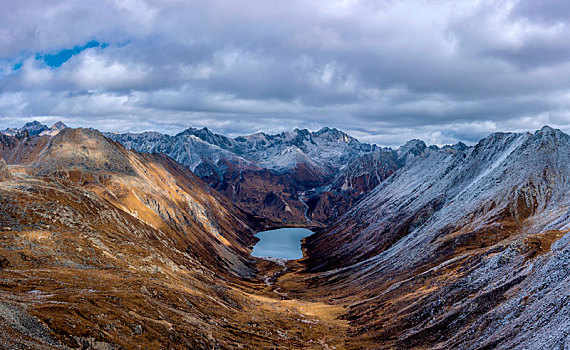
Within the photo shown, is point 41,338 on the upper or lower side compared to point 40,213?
lower

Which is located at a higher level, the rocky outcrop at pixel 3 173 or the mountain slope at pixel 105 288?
the rocky outcrop at pixel 3 173

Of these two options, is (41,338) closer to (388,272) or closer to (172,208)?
(388,272)

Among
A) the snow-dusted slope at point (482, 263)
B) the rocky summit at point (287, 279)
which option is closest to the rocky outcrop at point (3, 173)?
the rocky summit at point (287, 279)

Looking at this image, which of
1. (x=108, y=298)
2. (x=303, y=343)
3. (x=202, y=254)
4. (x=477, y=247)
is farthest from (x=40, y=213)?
(x=477, y=247)

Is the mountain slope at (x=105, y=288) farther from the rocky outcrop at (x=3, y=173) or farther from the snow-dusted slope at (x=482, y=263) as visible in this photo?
the snow-dusted slope at (x=482, y=263)

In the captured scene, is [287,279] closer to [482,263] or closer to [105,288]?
[482,263]

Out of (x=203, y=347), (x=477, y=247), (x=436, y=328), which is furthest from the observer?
(x=477, y=247)

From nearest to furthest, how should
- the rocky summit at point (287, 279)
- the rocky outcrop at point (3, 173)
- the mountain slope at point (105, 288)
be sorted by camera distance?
1. the mountain slope at point (105, 288)
2. the rocky summit at point (287, 279)
3. the rocky outcrop at point (3, 173)

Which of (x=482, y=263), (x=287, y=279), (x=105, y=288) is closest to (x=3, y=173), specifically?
(x=105, y=288)

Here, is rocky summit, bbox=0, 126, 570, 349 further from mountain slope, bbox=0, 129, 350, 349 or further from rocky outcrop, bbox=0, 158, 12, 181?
rocky outcrop, bbox=0, 158, 12, 181
